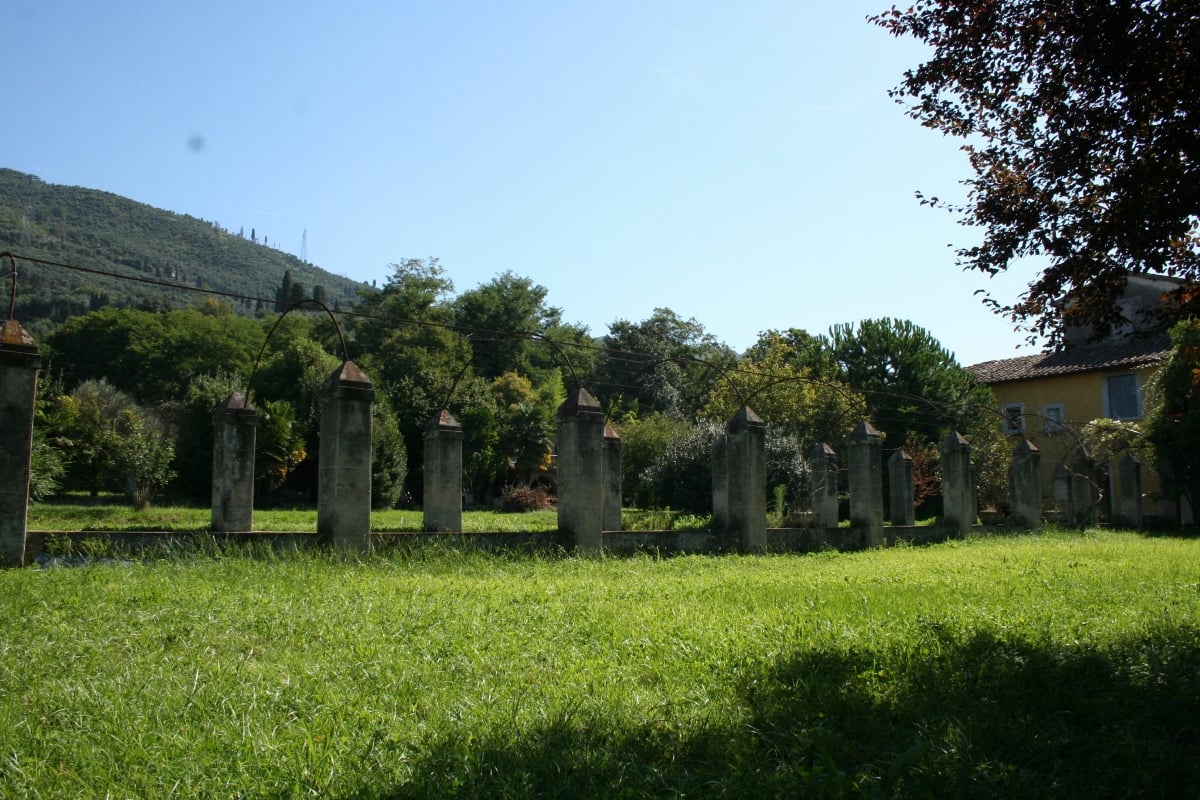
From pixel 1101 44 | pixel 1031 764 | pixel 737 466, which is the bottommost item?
pixel 1031 764

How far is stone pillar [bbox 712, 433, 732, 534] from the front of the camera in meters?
16.2

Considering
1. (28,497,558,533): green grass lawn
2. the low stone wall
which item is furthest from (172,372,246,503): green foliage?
the low stone wall

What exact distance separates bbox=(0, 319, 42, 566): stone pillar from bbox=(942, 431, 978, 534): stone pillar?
18516 millimetres

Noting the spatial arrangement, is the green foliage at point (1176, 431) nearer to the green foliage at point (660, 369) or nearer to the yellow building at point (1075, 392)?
the yellow building at point (1075, 392)

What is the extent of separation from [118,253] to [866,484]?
124 metres

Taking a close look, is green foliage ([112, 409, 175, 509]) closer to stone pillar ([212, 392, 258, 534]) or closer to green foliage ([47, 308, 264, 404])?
stone pillar ([212, 392, 258, 534])

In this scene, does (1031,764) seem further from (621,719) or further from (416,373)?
(416,373)

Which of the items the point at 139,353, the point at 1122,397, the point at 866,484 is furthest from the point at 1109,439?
the point at 139,353

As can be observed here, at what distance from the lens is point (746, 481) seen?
16.0 meters

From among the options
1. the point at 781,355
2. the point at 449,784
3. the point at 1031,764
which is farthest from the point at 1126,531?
the point at 449,784

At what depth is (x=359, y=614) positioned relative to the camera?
7449 mm

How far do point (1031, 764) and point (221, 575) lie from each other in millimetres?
7703

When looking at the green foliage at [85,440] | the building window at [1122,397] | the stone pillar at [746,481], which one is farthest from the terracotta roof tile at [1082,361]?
the green foliage at [85,440]

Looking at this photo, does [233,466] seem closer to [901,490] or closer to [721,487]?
[721,487]
